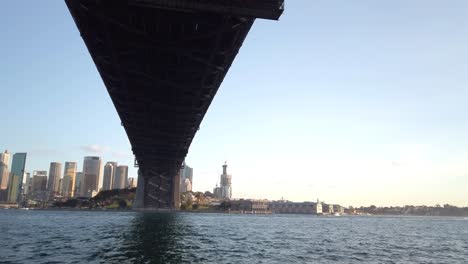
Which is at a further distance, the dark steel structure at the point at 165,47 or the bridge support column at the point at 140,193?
the bridge support column at the point at 140,193

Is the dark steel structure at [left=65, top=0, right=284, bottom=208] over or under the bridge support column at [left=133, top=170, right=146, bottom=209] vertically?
over

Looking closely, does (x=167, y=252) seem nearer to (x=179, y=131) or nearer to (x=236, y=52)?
(x=236, y=52)

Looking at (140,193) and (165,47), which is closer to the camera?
(165,47)

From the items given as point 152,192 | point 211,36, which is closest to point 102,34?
point 211,36

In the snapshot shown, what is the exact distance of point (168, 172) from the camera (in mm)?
108688

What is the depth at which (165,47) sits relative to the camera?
26828 mm

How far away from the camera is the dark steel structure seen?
20625mm

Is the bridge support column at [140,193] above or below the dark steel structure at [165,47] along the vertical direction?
below

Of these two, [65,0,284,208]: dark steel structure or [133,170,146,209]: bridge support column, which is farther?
[133,170,146,209]: bridge support column

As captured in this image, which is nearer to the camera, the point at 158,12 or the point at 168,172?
the point at 158,12

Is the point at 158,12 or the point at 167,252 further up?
the point at 158,12

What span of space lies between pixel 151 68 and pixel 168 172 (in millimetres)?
78727

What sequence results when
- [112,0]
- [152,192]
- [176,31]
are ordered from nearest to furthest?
[112,0] < [176,31] < [152,192]

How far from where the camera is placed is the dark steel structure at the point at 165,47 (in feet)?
67.7
